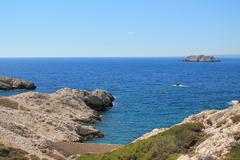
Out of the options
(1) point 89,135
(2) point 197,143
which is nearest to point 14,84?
(1) point 89,135

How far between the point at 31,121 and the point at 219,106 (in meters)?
50.2

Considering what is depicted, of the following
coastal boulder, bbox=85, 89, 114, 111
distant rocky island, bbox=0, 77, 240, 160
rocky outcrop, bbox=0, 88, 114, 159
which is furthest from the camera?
coastal boulder, bbox=85, 89, 114, 111

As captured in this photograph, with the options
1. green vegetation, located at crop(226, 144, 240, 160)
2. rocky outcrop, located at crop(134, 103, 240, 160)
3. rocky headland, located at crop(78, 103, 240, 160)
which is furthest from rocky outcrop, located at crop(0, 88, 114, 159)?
green vegetation, located at crop(226, 144, 240, 160)

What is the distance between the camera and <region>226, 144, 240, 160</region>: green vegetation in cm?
2186

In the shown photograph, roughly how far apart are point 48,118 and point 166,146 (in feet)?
138

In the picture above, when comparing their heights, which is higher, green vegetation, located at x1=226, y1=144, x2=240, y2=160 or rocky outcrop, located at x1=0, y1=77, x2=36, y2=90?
→ green vegetation, located at x1=226, y1=144, x2=240, y2=160

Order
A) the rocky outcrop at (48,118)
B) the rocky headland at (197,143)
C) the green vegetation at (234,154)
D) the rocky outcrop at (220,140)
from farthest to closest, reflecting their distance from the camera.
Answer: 1. the rocky outcrop at (48,118)
2. the rocky headland at (197,143)
3. the rocky outcrop at (220,140)
4. the green vegetation at (234,154)

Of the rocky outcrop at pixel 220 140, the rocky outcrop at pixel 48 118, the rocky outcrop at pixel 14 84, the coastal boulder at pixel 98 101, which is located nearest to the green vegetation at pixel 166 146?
the rocky outcrop at pixel 220 140

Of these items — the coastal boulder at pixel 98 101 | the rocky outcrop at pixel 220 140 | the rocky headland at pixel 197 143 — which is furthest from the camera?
the coastal boulder at pixel 98 101

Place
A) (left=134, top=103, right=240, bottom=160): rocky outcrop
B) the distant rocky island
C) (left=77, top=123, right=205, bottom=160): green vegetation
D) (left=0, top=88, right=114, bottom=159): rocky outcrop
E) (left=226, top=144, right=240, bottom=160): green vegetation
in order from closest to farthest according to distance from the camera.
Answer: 1. (left=226, top=144, right=240, bottom=160): green vegetation
2. (left=134, top=103, right=240, bottom=160): rocky outcrop
3. the distant rocky island
4. (left=77, top=123, right=205, bottom=160): green vegetation
5. (left=0, top=88, right=114, bottom=159): rocky outcrop

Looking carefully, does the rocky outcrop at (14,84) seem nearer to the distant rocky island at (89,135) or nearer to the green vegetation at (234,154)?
the distant rocky island at (89,135)

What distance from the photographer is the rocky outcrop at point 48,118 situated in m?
46.5

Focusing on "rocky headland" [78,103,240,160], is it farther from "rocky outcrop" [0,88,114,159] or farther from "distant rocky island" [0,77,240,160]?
"rocky outcrop" [0,88,114,159]

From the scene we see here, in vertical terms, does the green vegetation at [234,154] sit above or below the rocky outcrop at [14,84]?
above
